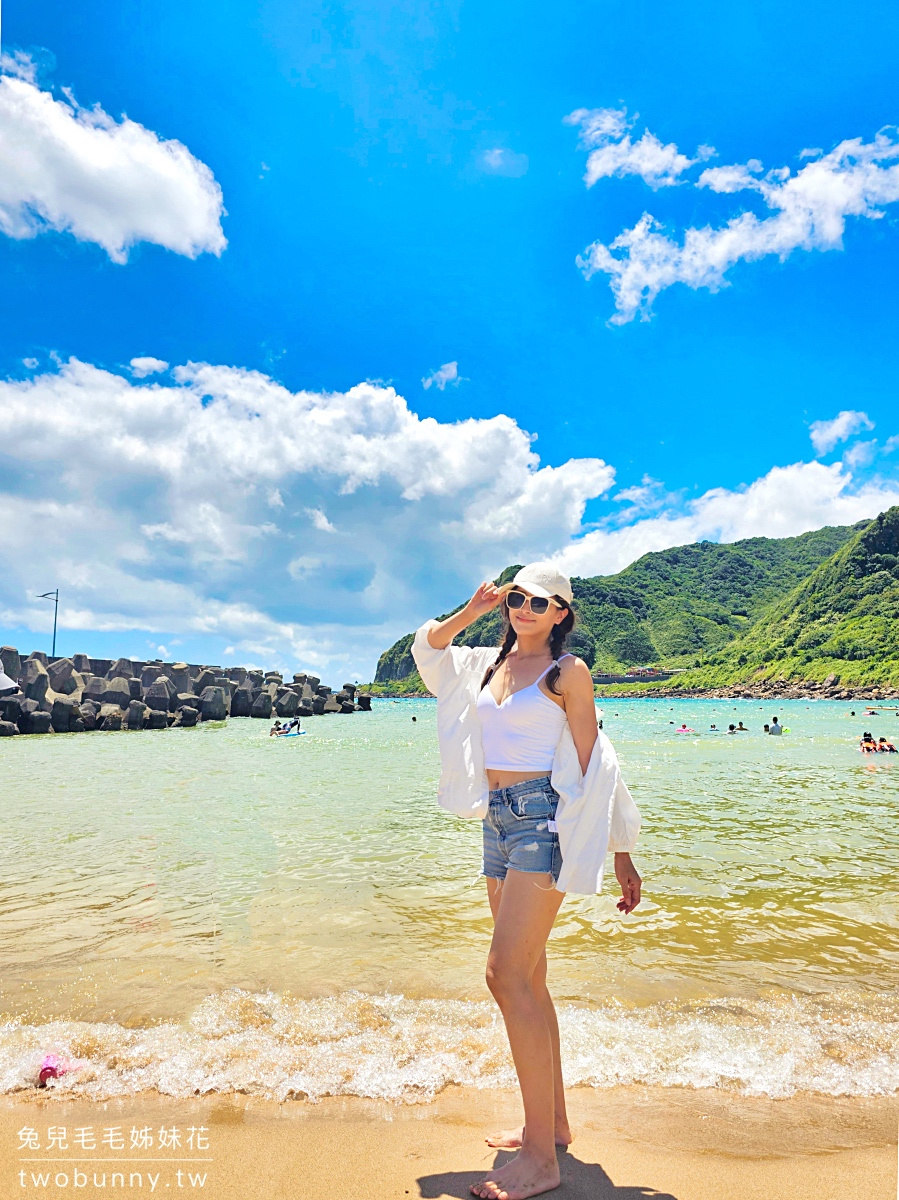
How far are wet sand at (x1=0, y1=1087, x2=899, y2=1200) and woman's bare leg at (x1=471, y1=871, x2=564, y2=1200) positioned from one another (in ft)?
0.43

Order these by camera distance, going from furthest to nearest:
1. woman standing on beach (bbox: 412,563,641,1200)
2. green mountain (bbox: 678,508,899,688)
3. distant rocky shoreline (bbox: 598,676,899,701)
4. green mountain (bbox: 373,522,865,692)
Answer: green mountain (bbox: 373,522,865,692), green mountain (bbox: 678,508,899,688), distant rocky shoreline (bbox: 598,676,899,701), woman standing on beach (bbox: 412,563,641,1200)

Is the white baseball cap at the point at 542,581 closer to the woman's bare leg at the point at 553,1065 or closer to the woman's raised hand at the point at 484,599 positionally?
the woman's raised hand at the point at 484,599

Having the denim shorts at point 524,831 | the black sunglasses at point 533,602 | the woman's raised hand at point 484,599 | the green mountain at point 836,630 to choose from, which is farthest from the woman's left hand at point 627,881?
the green mountain at point 836,630

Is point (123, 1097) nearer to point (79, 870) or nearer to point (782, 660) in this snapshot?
point (79, 870)

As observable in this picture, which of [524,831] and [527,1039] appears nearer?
[527,1039]

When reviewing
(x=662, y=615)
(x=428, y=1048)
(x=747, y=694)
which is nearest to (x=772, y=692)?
(x=747, y=694)

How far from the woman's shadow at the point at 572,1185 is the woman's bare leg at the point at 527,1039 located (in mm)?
91

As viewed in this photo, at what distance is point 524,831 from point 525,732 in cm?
41

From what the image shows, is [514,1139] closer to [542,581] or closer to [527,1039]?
[527,1039]

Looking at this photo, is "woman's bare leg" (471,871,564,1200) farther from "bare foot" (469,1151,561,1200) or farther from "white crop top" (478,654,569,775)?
"white crop top" (478,654,569,775)

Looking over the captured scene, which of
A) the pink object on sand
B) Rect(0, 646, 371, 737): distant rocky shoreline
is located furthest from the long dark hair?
Rect(0, 646, 371, 737): distant rocky shoreline

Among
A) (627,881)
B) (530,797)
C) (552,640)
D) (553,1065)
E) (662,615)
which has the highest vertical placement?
(662,615)

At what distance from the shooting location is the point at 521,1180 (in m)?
2.63

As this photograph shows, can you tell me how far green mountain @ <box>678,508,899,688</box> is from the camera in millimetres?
103938
